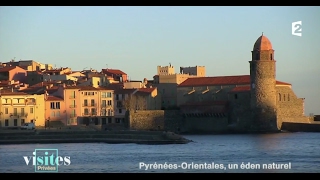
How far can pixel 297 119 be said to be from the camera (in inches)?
1694

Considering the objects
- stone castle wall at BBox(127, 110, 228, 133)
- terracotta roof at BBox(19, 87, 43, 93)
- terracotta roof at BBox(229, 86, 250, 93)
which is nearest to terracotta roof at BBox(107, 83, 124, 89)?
stone castle wall at BBox(127, 110, 228, 133)

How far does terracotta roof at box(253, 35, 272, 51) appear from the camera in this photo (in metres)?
40.4

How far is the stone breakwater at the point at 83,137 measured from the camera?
3133 centimetres

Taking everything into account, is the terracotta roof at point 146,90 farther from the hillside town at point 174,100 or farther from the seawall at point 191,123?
the seawall at point 191,123

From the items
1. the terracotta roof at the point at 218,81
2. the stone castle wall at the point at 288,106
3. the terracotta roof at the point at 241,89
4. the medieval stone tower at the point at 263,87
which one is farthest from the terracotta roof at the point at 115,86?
the stone castle wall at the point at 288,106

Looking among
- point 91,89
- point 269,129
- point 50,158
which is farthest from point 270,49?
point 50,158

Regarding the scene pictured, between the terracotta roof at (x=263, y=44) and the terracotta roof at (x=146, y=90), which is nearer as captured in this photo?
the terracotta roof at (x=263, y=44)

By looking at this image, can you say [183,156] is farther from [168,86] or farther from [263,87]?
[168,86]

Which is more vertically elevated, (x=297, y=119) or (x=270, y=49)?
(x=270, y=49)

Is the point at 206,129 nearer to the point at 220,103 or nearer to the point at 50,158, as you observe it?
the point at 220,103

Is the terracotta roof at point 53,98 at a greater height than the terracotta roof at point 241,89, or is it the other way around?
the terracotta roof at point 241,89

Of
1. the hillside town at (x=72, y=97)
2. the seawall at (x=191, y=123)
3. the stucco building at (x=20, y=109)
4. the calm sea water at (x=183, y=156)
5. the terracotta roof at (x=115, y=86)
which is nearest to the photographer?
the calm sea water at (x=183, y=156)

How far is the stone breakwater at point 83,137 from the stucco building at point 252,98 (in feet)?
30.6
